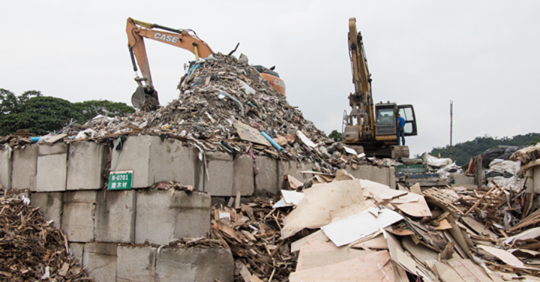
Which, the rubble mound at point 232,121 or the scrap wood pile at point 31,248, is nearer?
the scrap wood pile at point 31,248

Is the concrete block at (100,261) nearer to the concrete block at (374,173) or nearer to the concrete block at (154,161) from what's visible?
the concrete block at (154,161)

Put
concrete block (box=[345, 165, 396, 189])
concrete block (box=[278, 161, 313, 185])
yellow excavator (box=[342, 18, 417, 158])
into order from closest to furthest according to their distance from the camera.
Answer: concrete block (box=[278, 161, 313, 185]) → concrete block (box=[345, 165, 396, 189]) → yellow excavator (box=[342, 18, 417, 158])

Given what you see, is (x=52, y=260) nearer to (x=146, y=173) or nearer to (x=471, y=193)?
(x=146, y=173)

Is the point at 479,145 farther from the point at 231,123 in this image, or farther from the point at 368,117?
the point at 231,123

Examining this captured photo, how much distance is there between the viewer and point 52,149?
16.6 ft

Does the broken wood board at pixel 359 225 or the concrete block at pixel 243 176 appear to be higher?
the concrete block at pixel 243 176

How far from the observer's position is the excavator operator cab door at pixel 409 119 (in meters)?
14.2

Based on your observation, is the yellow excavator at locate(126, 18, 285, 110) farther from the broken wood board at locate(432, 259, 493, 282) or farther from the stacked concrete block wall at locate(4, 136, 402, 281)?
the broken wood board at locate(432, 259, 493, 282)

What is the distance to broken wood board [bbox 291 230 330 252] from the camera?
4.50 metres

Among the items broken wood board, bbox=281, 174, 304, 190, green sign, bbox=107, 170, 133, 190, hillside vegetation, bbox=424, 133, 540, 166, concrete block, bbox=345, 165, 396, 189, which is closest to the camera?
green sign, bbox=107, 170, 133, 190

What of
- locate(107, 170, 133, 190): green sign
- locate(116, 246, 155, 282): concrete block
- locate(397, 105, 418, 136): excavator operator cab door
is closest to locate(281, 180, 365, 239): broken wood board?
locate(116, 246, 155, 282): concrete block

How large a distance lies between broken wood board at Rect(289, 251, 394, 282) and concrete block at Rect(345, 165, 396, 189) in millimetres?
4260

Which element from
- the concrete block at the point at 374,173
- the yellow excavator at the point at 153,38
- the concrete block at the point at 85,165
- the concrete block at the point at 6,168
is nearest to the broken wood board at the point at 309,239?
the concrete block at the point at 85,165

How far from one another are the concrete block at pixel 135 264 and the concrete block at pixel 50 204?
1.24 meters
